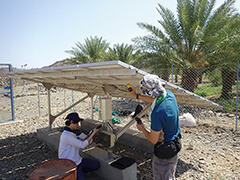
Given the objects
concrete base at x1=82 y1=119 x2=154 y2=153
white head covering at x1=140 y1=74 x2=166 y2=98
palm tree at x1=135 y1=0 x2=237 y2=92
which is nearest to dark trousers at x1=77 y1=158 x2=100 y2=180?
concrete base at x1=82 y1=119 x2=154 y2=153

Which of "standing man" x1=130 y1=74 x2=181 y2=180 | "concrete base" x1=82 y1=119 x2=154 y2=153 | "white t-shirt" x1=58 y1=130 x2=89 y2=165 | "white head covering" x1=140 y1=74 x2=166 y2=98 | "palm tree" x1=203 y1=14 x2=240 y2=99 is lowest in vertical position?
"concrete base" x1=82 y1=119 x2=154 y2=153

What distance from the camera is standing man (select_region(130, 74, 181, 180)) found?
2.08m

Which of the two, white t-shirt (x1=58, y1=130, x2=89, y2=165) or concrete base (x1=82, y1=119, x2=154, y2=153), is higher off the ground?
white t-shirt (x1=58, y1=130, x2=89, y2=165)

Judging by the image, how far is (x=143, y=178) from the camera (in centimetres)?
357

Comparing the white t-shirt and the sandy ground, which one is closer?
Answer: the white t-shirt

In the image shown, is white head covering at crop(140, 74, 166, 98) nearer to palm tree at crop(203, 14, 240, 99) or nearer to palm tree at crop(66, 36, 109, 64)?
palm tree at crop(203, 14, 240, 99)

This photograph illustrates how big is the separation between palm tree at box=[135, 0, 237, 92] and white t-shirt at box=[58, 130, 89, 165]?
21.1 ft

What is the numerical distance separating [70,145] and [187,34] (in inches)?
298

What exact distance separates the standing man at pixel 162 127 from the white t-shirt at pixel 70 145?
3.94 feet

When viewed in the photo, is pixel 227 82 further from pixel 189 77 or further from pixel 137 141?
pixel 137 141

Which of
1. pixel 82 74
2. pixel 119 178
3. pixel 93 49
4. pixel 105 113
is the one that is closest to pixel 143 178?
pixel 119 178

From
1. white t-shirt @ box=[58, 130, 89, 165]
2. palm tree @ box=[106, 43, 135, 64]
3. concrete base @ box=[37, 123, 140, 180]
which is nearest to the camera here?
white t-shirt @ box=[58, 130, 89, 165]

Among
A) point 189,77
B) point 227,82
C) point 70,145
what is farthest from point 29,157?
point 227,82

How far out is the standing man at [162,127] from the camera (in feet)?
6.81
